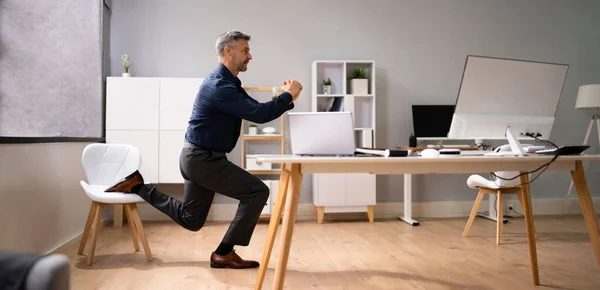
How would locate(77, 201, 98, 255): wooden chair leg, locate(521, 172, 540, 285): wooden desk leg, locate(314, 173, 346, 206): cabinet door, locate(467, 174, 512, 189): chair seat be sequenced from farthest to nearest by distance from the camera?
1. locate(314, 173, 346, 206): cabinet door
2. locate(467, 174, 512, 189): chair seat
3. locate(77, 201, 98, 255): wooden chair leg
4. locate(521, 172, 540, 285): wooden desk leg

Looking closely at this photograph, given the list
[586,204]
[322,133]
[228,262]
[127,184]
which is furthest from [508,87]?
[127,184]

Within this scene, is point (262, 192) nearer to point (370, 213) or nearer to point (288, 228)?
point (288, 228)

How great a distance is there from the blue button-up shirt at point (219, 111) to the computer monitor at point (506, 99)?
45.2 inches

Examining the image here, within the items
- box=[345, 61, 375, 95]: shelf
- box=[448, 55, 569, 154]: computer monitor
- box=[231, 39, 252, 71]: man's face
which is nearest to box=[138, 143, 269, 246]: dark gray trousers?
box=[231, 39, 252, 71]: man's face

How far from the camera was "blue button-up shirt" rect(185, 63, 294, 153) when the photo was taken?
283 cm

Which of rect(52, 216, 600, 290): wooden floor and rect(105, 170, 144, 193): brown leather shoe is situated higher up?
rect(105, 170, 144, 193): brown leather shoe

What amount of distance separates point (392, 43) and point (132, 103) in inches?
115

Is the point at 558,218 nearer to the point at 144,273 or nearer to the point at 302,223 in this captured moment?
the point at 302,223

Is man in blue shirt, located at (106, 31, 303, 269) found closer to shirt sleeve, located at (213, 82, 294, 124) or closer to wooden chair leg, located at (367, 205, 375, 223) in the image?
shirt sleeve, located at (213, 82, 294, 124)

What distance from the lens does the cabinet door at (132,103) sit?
486cm

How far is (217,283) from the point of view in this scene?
9.01 ft

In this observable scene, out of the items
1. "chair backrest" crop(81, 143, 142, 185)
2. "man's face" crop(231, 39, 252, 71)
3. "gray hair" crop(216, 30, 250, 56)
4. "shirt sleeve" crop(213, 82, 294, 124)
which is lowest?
"chair backrest" crop(81, 143, 142, 185)

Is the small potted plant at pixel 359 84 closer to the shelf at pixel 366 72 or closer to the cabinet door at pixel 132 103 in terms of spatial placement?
the shelf at pixel 366 72

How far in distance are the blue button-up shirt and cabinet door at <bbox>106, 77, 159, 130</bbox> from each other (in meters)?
2.03
